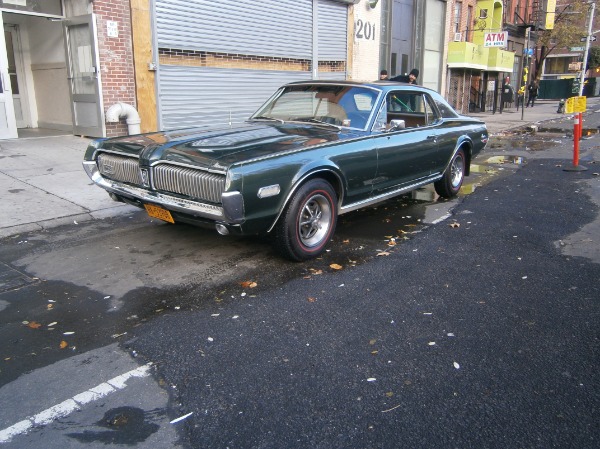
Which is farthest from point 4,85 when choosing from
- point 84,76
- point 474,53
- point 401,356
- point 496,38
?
point 474,53

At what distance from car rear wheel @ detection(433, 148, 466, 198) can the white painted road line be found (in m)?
5.49

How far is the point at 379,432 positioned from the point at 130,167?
342 cm

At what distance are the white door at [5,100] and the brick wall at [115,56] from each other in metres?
1.71

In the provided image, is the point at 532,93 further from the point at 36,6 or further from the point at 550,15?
the point at 36,6

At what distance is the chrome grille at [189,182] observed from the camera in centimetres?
422

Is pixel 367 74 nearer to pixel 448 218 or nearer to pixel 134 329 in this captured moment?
pixel 448 218

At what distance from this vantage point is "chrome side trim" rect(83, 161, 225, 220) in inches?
170

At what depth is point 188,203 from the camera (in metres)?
4.45

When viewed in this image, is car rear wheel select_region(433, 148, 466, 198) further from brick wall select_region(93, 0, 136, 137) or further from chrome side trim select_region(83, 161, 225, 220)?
brick wall select_region(93, 0, 136, 137)

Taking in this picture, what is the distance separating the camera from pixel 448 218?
6.74 m

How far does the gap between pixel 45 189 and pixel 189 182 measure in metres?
3.88

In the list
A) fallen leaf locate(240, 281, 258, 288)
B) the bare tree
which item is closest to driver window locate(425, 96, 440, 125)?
fallen leaf locate(240, 281, 258, 288)

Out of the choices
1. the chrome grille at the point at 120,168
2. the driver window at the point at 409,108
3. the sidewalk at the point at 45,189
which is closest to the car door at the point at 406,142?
the driver window at the point at 409,108

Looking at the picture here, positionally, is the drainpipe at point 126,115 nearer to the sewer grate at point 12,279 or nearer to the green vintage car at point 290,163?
the green vintage car at point 290,163
